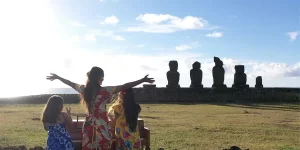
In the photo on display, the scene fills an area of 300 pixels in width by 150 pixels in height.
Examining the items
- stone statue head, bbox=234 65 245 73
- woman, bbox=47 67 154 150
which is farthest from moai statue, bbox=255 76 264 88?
woman, bbox=47 67 154 150

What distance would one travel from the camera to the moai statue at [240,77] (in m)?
42.4

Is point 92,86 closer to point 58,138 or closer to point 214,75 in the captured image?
point 58,138

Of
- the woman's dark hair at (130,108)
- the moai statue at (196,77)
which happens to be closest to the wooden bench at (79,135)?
the woman's dark hair at (130,108)

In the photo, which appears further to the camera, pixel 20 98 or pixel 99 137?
pixel 20 98

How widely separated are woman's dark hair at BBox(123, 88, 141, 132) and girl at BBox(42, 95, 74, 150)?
100 centimetres

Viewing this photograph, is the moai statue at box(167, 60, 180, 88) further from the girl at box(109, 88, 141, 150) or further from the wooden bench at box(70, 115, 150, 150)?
the girl at box(109, 88, 141, 150)

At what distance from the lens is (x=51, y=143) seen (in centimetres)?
666

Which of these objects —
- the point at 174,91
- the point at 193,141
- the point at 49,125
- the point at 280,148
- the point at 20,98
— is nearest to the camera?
the point at 49,125

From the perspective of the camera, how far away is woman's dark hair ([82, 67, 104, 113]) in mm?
6461

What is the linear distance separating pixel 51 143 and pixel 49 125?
A: 1.06 feet

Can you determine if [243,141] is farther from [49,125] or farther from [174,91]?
[174,91]

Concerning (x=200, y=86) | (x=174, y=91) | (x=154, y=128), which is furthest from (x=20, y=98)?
(x=154, y=128)

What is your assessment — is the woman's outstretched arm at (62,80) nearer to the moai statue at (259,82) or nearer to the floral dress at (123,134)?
the floral dress at (123,134)

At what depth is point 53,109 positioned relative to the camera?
6.38 m
